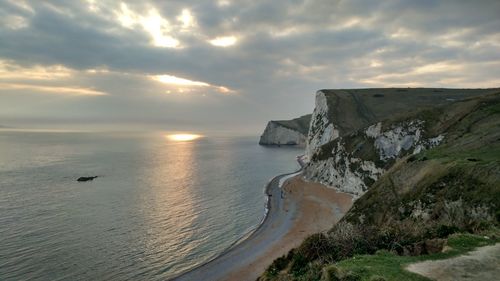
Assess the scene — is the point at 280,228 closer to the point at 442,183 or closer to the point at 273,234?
the point at 273,234

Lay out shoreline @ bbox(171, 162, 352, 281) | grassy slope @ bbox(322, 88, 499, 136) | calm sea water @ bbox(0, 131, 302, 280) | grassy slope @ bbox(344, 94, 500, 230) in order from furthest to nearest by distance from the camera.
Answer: grassy slope @ bbox(322, 88, 499, 136)
shoreline @ bbox(171, 162, 352, 281)
calm sea water @ bbox(0, 131, 302, 280)
grassy slope @ bbox(344, 94, 500, 230)

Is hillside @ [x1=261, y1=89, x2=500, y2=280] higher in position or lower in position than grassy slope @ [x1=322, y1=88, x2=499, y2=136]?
lower

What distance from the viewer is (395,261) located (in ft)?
50.1

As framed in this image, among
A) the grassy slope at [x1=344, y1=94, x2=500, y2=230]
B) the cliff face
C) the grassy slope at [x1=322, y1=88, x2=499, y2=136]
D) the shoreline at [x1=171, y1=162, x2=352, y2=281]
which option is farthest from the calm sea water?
the grassy slope at [x1=322, y1=88, x2=499, y2=136]

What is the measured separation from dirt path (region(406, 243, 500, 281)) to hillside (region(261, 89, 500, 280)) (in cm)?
71

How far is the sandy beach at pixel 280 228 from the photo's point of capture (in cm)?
3813

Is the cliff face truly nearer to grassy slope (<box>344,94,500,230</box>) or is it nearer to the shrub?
grassy slope (<box>344,94,500,230</box>)

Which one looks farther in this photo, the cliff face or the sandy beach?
the cliff face

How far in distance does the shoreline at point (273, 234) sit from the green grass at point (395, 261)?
23.4 metres

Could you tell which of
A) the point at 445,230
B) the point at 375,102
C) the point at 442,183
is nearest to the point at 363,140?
the point at 442,183

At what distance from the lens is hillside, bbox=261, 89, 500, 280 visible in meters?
17.4

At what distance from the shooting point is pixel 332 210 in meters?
61.1

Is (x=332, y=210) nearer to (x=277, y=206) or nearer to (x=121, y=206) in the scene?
(x=277, y=206)

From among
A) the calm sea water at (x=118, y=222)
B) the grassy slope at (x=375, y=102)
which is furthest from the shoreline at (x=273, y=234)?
the grassy slope at (x=375, y=102)
